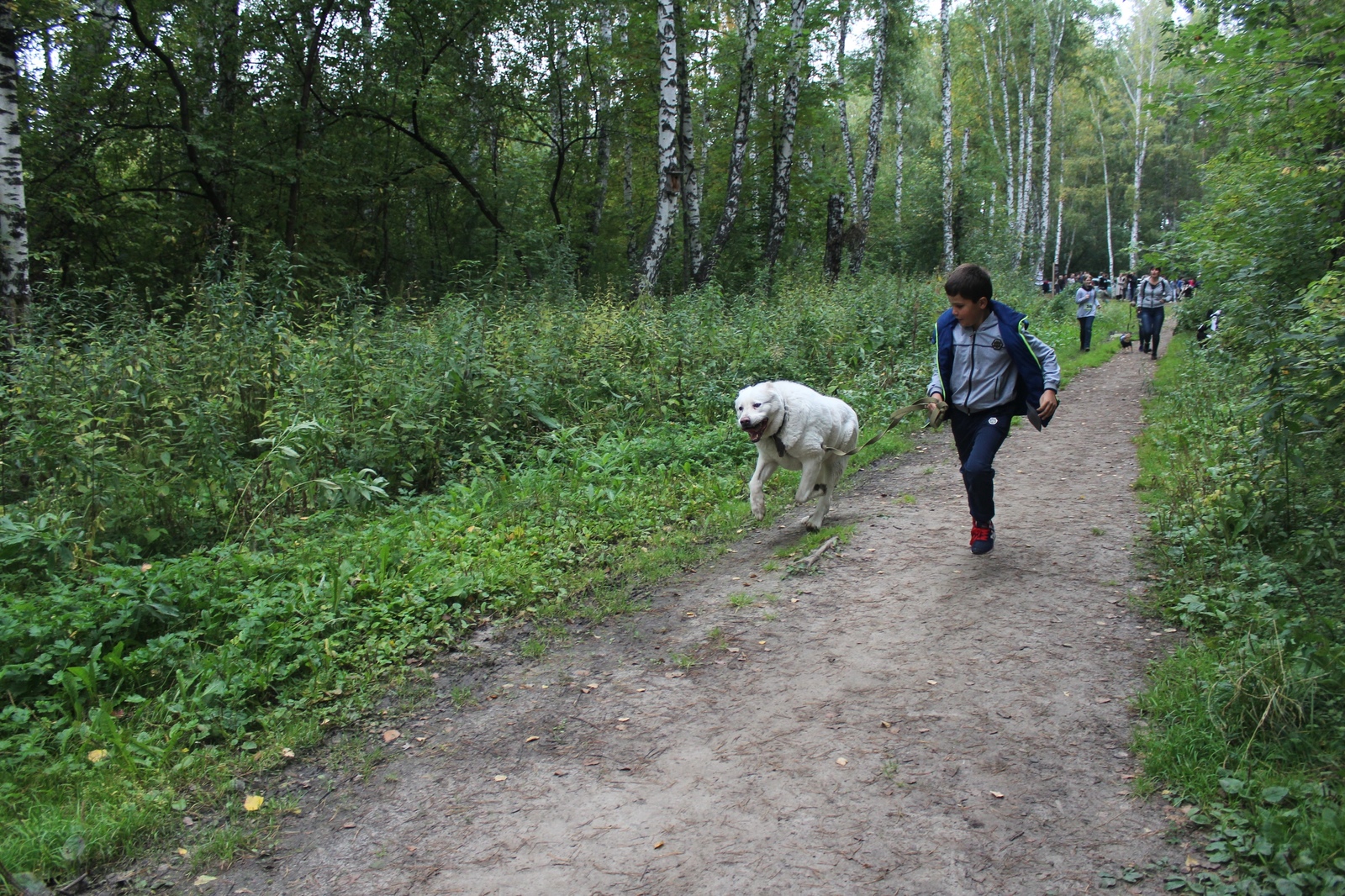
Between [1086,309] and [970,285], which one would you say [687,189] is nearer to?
[1086,309]

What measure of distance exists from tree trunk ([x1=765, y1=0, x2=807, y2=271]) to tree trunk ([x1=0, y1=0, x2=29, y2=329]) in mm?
15373

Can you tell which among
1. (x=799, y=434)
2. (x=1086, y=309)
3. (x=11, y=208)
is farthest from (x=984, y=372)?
(x=1086, y=309)

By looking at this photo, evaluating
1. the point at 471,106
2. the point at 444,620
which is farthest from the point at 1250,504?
the point at 471,106

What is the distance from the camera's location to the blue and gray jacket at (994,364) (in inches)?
226

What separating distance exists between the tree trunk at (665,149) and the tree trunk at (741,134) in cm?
227

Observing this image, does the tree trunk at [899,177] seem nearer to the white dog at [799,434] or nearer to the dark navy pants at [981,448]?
the white dog at [799,434]

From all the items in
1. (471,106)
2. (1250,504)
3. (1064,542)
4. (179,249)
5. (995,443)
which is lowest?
(1064,542)

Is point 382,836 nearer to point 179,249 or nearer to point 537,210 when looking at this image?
point 179,249

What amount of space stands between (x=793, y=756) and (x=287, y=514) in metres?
4.74

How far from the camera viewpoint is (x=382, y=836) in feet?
10.8

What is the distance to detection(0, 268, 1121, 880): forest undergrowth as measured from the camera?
386 cm

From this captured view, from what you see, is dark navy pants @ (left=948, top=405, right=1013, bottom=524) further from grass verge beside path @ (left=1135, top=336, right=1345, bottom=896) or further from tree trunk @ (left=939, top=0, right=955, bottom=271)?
tree trunk @ (left=939, top=0, right=955, bottom=271)

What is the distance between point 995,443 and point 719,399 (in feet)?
15.4

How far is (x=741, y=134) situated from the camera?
18719 mm
